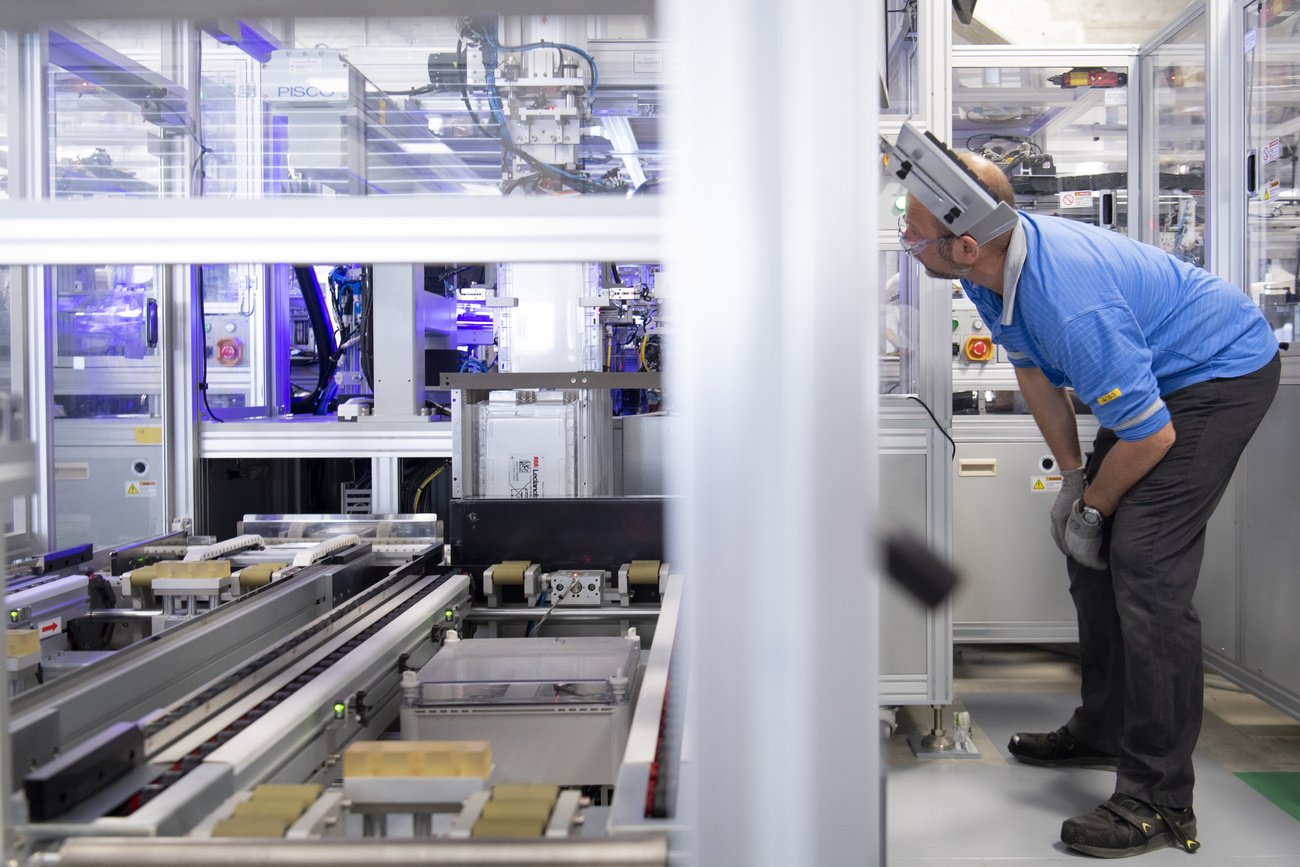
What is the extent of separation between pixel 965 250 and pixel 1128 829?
58.2 inches

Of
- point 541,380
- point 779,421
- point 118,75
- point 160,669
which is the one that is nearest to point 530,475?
point 541,380

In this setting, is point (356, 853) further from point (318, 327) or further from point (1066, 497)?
point (318, 327)

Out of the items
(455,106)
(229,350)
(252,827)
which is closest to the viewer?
(252,827)

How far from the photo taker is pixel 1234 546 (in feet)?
9.70

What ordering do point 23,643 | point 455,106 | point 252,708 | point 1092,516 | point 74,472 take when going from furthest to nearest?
1. point 74,472
2. point 1092,516
3. point 23,643
4. point 455,106
5. point 252,708

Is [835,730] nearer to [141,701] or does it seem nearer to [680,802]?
[680,802]

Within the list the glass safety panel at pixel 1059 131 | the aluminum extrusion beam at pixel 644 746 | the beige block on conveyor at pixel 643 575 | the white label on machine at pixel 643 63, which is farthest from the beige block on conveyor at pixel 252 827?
the glass safety panel at pixel 1059 131

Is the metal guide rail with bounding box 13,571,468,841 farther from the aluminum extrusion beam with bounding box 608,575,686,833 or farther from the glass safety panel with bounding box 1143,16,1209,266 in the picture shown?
Result: the glass safety panel with bounding box 1143,16,1209,266

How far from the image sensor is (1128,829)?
7.05 feet

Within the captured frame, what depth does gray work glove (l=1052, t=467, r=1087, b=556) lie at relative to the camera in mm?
2449

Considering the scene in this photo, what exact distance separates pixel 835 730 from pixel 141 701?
3.81ft

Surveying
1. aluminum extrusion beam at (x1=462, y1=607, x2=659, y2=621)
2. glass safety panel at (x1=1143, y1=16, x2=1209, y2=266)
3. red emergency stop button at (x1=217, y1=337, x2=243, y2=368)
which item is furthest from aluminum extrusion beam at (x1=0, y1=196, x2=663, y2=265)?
red emergency stop button at (x1=217, y1=337, x2=243, y2=368)

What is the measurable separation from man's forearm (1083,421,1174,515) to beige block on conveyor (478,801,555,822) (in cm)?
179

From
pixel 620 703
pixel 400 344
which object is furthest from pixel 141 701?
pixel 400 344
